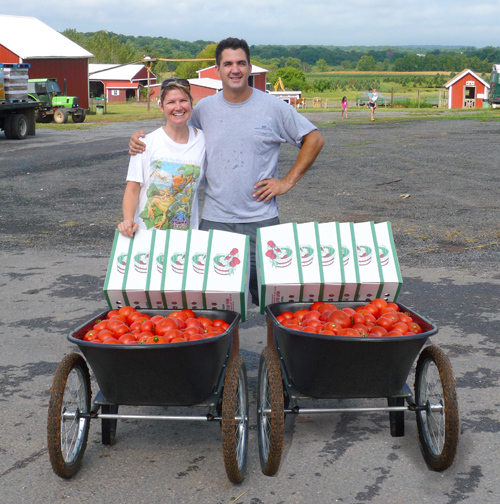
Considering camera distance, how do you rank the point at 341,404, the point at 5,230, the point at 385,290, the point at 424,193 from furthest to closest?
the point at 424,193 → the point at 5,230 → the point at 341,404 → the point at 385,290

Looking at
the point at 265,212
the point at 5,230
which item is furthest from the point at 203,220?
the point at 5,230

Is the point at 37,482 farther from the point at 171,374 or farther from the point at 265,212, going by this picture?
the point at 265,212

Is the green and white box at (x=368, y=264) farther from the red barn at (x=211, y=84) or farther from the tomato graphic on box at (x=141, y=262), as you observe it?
the red barn at (x=211, y=84)

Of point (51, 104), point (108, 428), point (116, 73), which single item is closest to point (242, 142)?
point (108, 428)

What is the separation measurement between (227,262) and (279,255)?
0.32 meters

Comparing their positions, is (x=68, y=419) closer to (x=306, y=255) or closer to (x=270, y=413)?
(x=270, y=413)

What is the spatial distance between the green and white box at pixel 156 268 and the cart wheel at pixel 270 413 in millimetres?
756

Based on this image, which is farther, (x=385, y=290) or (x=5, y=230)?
(x=5, y=230)

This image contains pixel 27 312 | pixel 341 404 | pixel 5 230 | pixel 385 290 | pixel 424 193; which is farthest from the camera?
pixel 424 193

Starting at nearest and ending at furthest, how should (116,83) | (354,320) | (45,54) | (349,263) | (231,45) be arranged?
(354,320) < (349,263) < (231,45) < (45,54) < (116,83)

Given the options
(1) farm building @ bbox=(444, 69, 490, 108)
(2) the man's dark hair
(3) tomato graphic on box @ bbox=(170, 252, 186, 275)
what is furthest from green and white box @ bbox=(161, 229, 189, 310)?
(1) farm building @ bbox=(444, 69, 490, 108)

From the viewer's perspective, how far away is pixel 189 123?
467 cm

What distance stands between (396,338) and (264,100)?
2000mm

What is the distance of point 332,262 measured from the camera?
4.21 metres
